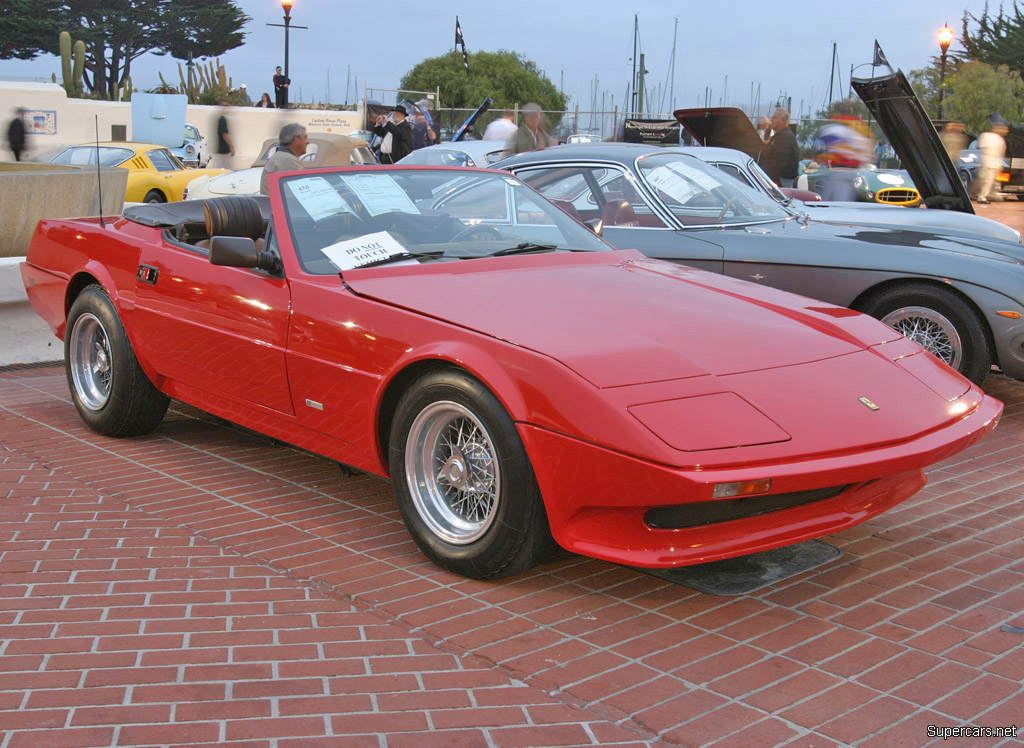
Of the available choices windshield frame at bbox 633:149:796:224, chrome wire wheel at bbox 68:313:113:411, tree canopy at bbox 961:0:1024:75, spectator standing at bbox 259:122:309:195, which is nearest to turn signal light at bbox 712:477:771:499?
chrome wire wheel at bbox 68:313:113:411

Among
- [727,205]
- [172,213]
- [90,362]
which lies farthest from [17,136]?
[727,205]

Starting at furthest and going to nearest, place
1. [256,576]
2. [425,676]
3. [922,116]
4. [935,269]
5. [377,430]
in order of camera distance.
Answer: [922,116] < [935,269] < [377,430] < [256,576] < [425,676]

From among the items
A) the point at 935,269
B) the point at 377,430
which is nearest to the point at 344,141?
the point at 935,269

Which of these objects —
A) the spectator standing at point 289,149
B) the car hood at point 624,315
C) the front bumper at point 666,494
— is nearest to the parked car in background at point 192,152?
the spectator standing at point 289,149

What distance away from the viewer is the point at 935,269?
586cm

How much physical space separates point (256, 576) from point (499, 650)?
1005 mm

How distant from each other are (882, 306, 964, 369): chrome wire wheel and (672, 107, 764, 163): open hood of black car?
593cm

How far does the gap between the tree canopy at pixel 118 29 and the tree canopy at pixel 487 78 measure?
570 inches

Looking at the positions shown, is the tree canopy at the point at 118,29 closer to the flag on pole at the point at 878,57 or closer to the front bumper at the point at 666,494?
the flag on pole at the point at 878,57

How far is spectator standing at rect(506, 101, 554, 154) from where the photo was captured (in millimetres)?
10820

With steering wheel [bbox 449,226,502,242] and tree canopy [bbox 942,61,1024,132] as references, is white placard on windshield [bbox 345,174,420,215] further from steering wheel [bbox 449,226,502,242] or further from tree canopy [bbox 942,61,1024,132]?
tree canopy [bbox 942,61,1024,132]

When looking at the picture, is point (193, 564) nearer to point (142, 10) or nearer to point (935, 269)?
point (935, 269)

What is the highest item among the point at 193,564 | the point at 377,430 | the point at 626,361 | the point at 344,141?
the point at 344,141

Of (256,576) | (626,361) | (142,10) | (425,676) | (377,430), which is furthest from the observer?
(142,10)
